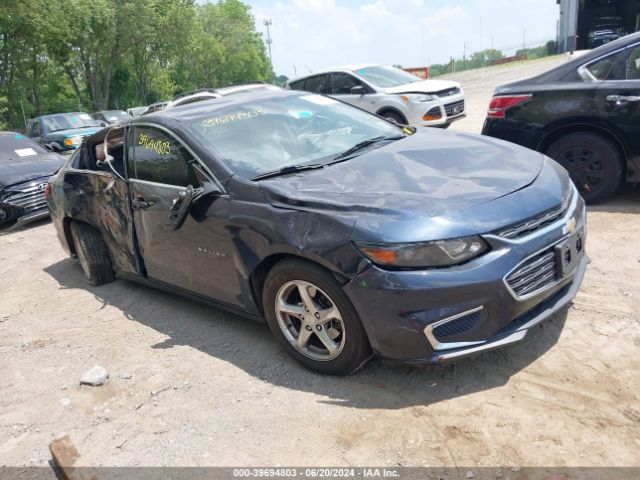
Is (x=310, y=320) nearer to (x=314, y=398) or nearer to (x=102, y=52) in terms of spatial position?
(x=314, y=398)

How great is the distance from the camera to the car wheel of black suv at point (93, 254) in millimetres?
5238

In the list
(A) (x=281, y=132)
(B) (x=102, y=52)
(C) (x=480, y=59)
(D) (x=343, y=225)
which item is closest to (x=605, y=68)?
(A) (x=281, y=132)

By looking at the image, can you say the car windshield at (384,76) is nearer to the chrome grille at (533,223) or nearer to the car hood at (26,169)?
the car hood at (26,169)

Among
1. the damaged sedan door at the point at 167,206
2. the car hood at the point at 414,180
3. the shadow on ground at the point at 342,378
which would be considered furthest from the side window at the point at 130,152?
the car hood at the point at 414,180

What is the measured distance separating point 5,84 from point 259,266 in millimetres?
32665

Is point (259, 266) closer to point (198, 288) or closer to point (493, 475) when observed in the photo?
point (198, 288)

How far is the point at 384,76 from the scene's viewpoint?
11.8m

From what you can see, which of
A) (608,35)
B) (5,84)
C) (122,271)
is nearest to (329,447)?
(122,271)

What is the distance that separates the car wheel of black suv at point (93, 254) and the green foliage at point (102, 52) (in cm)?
2728

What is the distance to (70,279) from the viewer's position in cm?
586

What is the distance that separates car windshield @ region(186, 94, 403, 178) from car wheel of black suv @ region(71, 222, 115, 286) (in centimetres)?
193

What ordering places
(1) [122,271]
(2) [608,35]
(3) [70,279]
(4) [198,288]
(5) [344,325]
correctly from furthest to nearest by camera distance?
(2) [608,35], (3) [70,279], (1) [122,271], (4) [198,288], (5) [344,325]

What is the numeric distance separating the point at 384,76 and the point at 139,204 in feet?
28.3

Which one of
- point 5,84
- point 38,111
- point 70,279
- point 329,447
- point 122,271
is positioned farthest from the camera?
point 38,111
